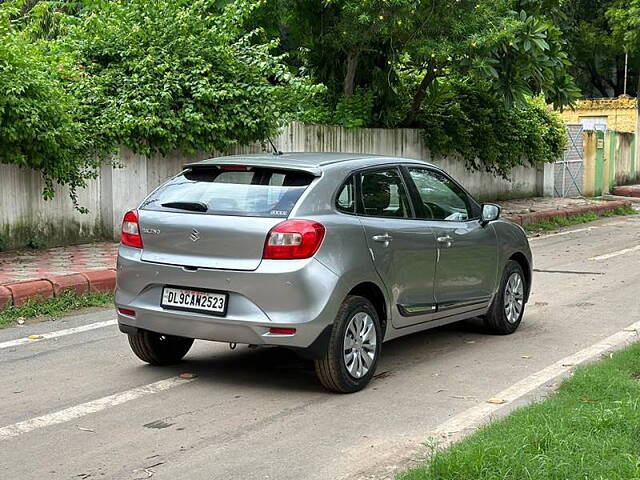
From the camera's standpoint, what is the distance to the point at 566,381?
6.63 metres

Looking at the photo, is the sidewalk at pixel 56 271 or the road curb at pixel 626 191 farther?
the road curb at pixel 626 191

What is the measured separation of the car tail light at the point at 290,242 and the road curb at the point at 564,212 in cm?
1296

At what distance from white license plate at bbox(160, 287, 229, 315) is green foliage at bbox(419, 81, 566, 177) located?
48.1ft

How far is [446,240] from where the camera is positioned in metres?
7.69

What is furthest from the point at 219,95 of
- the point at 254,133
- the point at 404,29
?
the point at 404,29

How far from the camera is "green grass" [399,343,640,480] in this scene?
14.7 feet

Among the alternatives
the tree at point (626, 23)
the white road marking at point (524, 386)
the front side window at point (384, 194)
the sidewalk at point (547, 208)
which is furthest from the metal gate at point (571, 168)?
the front side window at point (384, 194)

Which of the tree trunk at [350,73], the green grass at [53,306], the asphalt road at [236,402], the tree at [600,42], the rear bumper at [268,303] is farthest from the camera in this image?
the tree at [600,42]

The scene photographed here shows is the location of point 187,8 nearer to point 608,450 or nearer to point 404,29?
point 404,29

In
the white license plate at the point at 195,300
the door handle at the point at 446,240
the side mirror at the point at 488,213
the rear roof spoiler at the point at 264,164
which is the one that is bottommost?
the white license plate at the point at 195,300

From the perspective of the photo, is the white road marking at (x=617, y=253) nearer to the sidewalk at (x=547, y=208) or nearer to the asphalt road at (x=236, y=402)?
the sidewalk at (x=547, y=208)

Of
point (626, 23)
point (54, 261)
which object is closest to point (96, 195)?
point (54, 261)

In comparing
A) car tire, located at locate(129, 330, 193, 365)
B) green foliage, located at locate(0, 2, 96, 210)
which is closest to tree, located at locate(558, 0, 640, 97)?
green foliage, located at locate(0, 2, 96, 210)

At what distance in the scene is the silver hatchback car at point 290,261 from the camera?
6.29 meters
